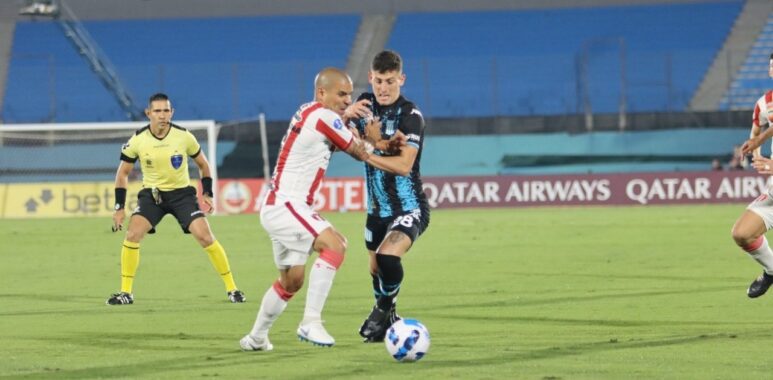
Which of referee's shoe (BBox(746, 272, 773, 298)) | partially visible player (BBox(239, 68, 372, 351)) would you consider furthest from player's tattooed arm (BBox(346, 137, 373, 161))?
referee's shoe (BBox(746, 272, 773, 298))

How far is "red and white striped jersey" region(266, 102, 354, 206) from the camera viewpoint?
8.90 metres

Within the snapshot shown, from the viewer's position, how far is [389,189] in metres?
9.96

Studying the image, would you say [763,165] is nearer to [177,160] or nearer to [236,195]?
[177,160]

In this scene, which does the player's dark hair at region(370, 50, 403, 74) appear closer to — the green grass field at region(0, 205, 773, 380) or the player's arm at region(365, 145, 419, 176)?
the player's arm at region(365, 145, 419, 176)

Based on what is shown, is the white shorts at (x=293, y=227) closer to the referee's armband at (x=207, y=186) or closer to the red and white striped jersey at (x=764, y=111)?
the red and white striped jersey at (x=764, y=111)

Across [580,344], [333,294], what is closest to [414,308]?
[333,294]

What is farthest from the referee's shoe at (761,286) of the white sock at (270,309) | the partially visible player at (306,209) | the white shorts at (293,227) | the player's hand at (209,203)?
the player's hand at (209,203)

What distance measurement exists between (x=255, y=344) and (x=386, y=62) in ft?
7.26

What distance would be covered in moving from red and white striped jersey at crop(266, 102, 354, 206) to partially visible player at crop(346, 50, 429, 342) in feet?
1.65

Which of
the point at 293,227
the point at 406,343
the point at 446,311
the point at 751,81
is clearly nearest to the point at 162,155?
the point at 446,311

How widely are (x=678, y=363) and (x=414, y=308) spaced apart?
4394 mm

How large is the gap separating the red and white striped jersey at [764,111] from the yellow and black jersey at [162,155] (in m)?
5.84

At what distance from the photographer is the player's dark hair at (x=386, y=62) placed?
9.59 metres

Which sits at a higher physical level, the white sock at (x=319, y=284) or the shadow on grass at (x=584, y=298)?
the white sock at (x=319, y=284)
